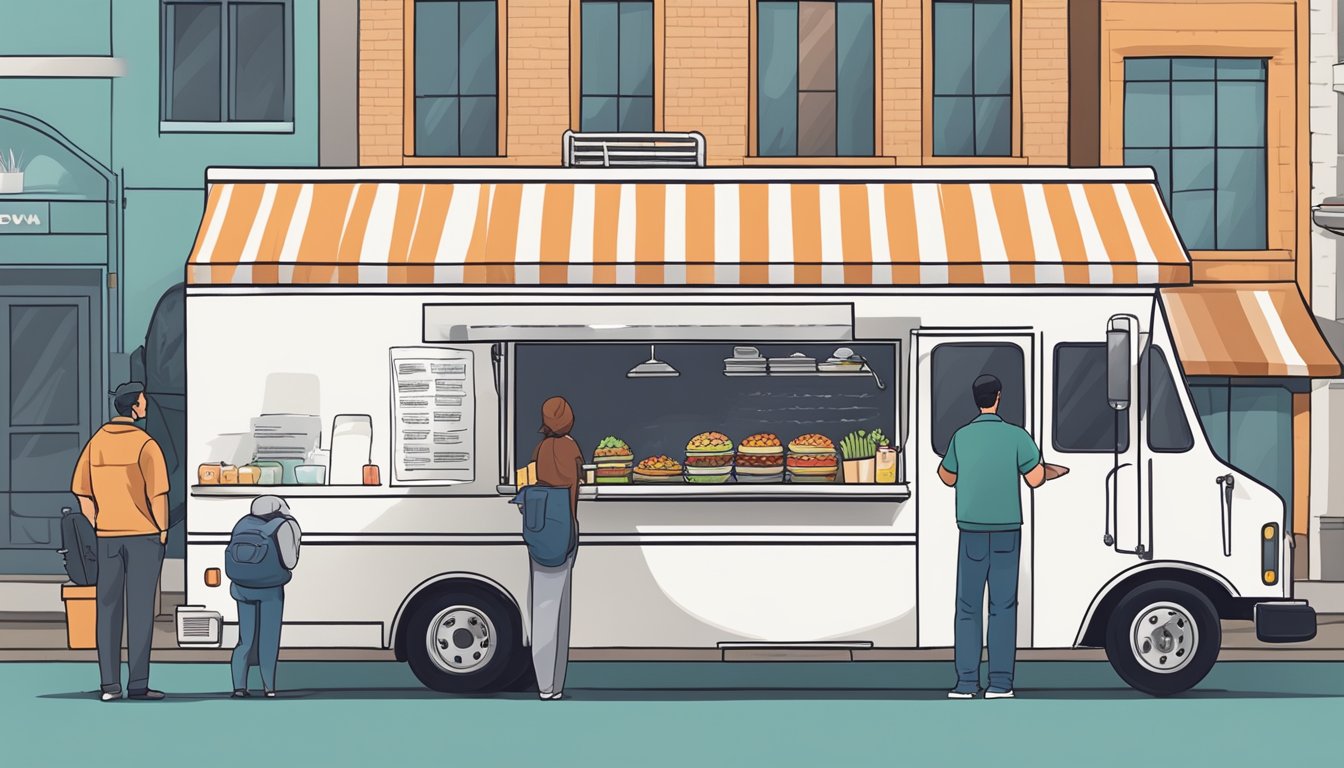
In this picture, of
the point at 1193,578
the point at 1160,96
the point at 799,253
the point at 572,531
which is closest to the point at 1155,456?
the point at 1193,578

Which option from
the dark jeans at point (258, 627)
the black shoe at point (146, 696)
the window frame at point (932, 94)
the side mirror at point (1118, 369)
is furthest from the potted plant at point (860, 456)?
the window frame at point (932, 94)

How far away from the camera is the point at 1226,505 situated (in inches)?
488

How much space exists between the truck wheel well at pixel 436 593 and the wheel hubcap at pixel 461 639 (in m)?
0.13

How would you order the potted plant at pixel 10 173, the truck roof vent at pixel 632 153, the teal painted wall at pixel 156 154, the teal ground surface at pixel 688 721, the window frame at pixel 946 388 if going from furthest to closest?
1. the teal painted wall at pixel 156 154
2. the potted plant at pixel 10 173
3. the truck roof vent at pixel 632 153
4. the window frame at pixel 946 388
5. the teal ground surface at pixel 688 721

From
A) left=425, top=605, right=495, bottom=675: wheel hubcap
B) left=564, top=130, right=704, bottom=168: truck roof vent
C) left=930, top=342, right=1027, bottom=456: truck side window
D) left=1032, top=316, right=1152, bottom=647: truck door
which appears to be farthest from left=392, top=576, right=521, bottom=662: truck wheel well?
left=1032, top=316, right=1152, bottom=647: truck door

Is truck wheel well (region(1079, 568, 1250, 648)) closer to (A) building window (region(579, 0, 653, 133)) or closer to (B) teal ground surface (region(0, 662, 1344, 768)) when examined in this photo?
(B) teal ground surface (region(0, 662, 1344, 768))

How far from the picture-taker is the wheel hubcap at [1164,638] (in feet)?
40.6

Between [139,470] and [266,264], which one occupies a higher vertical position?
[266,264]

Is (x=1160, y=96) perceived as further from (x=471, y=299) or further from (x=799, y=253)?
(x=471, y=299)

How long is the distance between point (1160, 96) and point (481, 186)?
9182mm

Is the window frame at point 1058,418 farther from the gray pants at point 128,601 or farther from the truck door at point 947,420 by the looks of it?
the gray pants at point 128,601

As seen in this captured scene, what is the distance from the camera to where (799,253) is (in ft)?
41.9

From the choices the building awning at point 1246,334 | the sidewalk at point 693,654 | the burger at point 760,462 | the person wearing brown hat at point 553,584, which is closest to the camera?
the person wearing brown hat at point 553,584

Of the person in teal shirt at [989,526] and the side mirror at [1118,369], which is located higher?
the side mirror at [1118,369]
